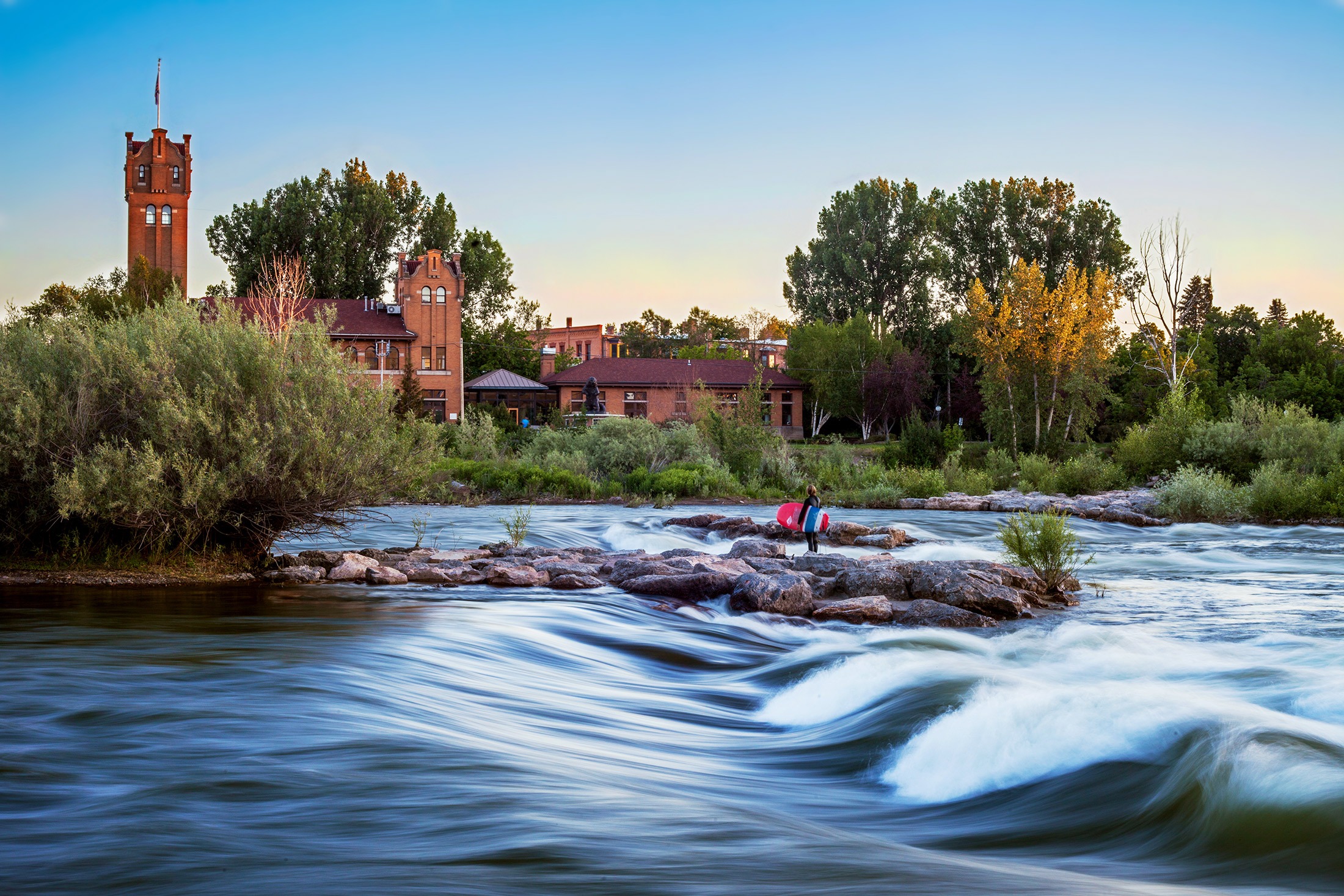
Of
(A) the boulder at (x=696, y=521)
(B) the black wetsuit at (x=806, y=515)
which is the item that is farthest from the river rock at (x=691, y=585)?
(A) the boulder at (x=696, y=521)

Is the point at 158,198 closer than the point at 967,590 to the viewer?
No

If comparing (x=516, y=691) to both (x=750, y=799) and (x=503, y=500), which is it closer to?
(x=750, y=799)

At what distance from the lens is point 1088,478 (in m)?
34.5

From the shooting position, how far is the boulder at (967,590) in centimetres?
1316

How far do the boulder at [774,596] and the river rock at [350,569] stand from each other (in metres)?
5.14

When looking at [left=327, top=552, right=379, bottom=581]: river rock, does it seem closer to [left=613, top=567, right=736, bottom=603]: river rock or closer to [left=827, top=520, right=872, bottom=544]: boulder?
A: [left=613, top=567, right=736, bottom=603]: river rock

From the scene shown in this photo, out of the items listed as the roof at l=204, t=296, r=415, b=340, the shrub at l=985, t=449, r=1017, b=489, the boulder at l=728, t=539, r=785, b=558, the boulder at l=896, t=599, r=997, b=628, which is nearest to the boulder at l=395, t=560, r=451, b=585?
the boulder at l=728, t=539, r=785, b=558

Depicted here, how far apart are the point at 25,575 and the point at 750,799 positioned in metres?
10.8

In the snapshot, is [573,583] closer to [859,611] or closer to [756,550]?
[756,550]

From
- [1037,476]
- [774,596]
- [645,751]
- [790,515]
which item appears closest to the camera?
[645,751]

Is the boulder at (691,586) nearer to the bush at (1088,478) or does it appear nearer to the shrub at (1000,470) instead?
the bush at (1088,478)

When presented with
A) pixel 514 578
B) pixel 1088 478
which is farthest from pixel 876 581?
pixel 1088 478

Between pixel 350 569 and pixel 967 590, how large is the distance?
8.21m

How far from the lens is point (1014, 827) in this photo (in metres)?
6.00
